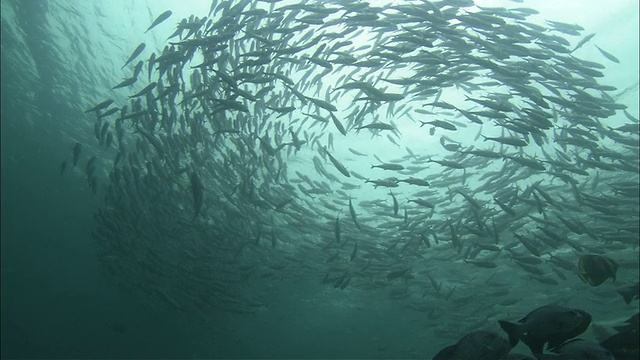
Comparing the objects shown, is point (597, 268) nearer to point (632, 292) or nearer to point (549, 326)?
point (632, 292)

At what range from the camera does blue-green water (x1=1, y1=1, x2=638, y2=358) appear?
30.4 feet

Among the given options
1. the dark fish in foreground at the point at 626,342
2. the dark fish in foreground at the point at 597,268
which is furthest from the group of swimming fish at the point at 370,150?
the dark fish in foreground at the point at 626,342

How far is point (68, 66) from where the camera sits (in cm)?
1706

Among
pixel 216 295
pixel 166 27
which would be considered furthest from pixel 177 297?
pixel 166 27

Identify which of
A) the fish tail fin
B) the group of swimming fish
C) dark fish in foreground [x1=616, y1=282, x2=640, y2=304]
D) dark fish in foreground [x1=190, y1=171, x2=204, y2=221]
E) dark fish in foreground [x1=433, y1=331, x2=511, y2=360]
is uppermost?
the group of swimming fish

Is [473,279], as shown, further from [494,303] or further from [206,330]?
[206,330]

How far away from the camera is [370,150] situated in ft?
53.6

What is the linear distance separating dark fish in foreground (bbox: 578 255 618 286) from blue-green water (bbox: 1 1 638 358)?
7.29 ft

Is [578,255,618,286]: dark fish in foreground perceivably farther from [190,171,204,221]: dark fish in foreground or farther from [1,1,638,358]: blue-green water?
[190,171,204,221]: dark fish in foreground

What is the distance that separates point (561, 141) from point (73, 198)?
31619 mm

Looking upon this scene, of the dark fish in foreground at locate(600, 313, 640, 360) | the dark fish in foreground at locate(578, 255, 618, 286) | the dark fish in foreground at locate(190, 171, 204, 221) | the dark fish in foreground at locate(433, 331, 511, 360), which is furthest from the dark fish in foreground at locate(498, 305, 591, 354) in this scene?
the dark fish in foreground at locate(190, 171, 204, 221)

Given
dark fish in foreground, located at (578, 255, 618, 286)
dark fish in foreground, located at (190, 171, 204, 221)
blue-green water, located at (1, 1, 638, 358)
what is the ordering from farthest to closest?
blue-green water, located at (1, 1, 638, 358)
dark fish in foreground, located at (190, 171, 204, 221)
dark fish in foreground, located at (578, 255, 618, 286)

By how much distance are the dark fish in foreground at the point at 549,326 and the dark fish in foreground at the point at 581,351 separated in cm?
9

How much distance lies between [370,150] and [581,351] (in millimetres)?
13932
